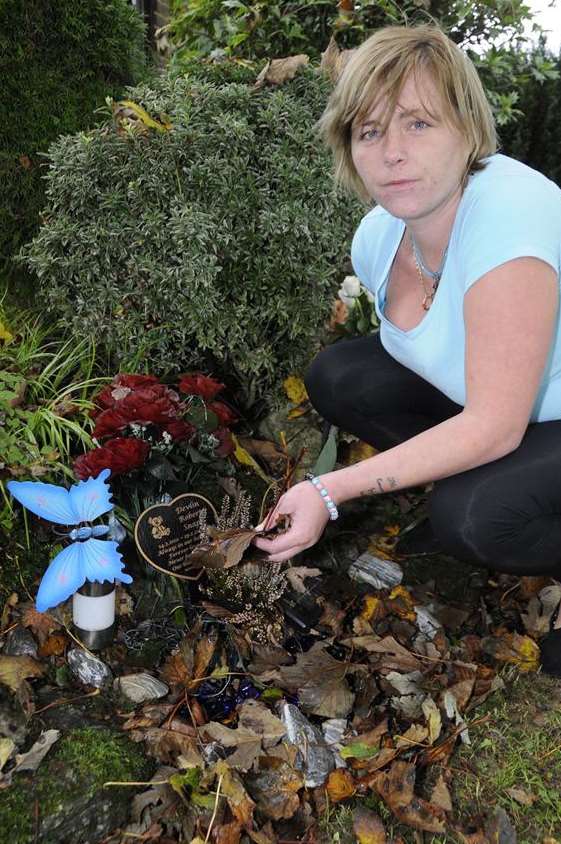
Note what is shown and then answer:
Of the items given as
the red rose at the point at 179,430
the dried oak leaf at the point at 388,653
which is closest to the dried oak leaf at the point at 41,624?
the red rose at the point at 179,430

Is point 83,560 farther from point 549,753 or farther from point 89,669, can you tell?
point 549,753

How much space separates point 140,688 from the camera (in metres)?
1.92

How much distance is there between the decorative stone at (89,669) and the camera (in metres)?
1.95

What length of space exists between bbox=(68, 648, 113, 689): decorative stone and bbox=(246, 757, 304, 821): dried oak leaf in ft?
1.62

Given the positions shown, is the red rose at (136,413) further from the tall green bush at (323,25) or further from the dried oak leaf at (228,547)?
the tall green bush at (323,25)

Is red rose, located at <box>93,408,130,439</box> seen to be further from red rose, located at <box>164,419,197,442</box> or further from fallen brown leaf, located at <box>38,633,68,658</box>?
fallen brown leaf, located at <box>38,633,68,658</box>

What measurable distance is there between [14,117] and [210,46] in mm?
1289

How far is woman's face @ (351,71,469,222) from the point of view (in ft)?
5.45

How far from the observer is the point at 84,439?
7.89 ft

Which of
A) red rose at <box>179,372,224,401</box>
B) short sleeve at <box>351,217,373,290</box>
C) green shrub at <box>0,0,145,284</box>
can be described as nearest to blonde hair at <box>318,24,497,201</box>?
short sleeve at <box>351,217,373,290</box>

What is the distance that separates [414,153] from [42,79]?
200 cm

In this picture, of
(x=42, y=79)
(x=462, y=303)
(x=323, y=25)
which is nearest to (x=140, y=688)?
(x=462, y=303)

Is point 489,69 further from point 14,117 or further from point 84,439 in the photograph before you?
point 84,439

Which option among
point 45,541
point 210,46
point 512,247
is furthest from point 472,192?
point 210,46
